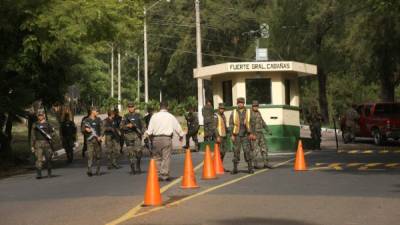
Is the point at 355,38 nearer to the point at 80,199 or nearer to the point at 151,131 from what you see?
the point at 151,131

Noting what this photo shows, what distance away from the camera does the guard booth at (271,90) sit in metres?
27.4

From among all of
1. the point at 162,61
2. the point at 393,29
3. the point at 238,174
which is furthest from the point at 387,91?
the point at 162,61

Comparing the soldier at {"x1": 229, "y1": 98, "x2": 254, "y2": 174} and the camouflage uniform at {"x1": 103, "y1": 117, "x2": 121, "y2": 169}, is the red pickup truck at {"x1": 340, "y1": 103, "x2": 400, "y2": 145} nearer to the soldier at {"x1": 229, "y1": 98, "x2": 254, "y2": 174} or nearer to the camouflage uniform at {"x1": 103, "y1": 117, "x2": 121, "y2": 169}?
the camouflage uniform at {"x1": 103, "y1": 117, "x2": 121, "y2": 169}

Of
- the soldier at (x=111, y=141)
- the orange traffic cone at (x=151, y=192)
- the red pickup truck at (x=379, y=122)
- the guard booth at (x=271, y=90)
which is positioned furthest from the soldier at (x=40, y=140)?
the red pickup truck at (x=379, y=122)

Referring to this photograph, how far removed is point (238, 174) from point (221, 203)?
558 cm

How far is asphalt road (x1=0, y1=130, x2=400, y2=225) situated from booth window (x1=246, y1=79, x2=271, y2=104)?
793cm

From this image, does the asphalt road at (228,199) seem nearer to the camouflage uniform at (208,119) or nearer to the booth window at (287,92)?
the camouflage uniform at (208,119)

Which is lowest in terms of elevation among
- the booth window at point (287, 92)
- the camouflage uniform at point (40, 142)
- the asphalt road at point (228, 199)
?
the asphalt road at point (228, 199)

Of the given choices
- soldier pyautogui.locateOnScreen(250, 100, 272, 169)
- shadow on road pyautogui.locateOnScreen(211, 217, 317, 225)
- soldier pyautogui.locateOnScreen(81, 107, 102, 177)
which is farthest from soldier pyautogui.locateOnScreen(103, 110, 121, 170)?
shadow on road pyautogui.locateOnScreen(211, 217, 317, 225)

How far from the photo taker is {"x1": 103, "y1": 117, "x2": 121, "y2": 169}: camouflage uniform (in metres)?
22.1

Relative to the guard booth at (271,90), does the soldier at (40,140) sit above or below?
below

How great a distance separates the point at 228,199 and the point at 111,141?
9.61 meters

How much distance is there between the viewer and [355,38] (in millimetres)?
38281

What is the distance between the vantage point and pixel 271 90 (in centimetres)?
2781
